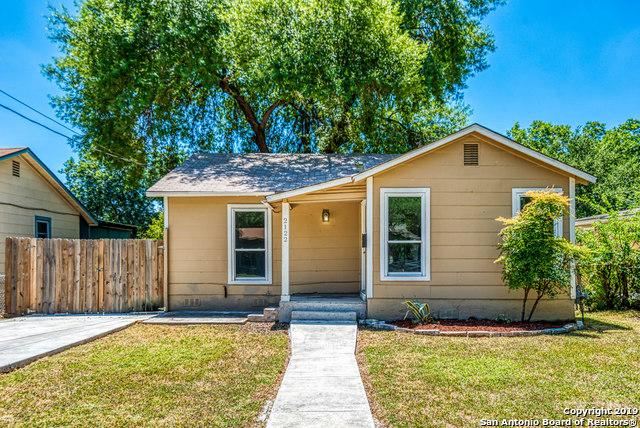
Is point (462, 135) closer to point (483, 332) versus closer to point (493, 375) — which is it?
point (483, 332)

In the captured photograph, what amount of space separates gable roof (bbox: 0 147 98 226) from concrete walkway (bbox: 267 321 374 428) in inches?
381

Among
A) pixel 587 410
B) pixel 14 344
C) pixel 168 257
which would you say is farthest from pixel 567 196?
pixel 14 344

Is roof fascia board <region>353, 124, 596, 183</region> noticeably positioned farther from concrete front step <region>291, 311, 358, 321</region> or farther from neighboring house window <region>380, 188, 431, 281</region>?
concrete front step <region>291, 311, 358, 321</region>

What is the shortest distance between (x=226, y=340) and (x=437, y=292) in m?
3.93

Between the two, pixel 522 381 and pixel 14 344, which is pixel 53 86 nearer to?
pixel 14 344

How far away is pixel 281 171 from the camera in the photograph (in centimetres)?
1140

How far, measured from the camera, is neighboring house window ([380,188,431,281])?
8.38 meters

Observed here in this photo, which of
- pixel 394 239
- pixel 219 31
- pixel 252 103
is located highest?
pixel 219 31

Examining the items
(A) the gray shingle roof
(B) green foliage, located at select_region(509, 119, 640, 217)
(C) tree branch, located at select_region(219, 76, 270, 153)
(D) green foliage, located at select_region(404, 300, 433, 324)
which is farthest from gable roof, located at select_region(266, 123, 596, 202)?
(B) green foliage, located at select_region(509, 119, 640, 217)

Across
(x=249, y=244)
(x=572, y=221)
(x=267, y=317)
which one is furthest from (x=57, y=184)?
(x=572, y=221)

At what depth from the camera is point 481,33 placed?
1981cm

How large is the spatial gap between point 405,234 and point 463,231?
1072mm

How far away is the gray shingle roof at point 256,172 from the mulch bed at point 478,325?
3.94 meters

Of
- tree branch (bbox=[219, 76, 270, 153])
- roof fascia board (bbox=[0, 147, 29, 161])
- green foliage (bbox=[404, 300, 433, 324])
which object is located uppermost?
tree branch (bbox=[219, 76, 270, 153])
